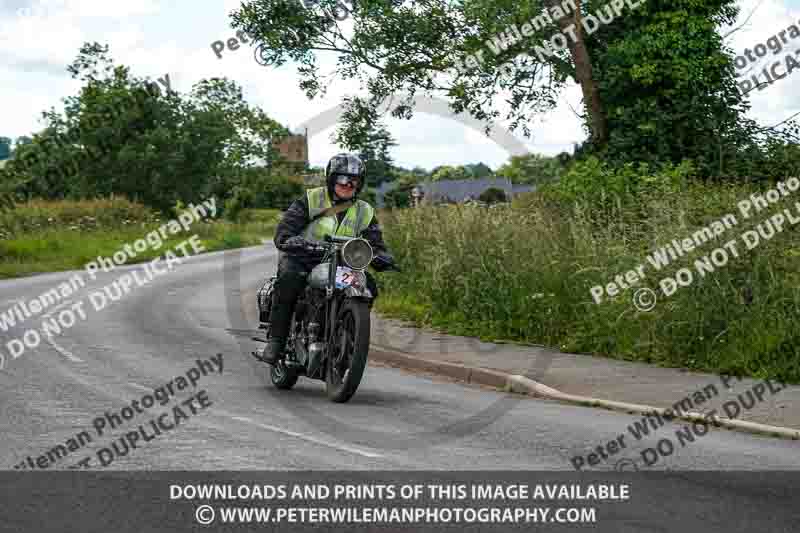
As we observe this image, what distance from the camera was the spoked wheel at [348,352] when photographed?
33.7 feet

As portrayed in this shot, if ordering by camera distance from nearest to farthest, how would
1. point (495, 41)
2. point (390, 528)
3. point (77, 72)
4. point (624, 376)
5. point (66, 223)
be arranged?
1. point (390, 528)
2. point (624, 376)
3. point (495, 41)
4. point (66, 223)
5. point (77, 72)

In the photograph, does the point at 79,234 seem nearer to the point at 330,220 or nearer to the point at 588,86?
the point at 588,86

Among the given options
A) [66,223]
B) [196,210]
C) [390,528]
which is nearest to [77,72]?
[196,210]

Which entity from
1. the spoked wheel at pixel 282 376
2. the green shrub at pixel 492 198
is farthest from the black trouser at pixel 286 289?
the green shrub at pixel 492 198

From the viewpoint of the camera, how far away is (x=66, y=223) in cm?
4959

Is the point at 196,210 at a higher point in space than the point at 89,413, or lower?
higher

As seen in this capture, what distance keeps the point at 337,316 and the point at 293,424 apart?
1358 mm

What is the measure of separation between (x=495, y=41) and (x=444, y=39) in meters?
1.88

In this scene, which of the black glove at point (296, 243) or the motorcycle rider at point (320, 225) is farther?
the motorcycle rider at point (320, 225)

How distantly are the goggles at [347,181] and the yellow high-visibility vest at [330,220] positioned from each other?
268 millimetres

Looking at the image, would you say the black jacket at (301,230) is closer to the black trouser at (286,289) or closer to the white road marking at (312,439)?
the black trouser at (286,289)

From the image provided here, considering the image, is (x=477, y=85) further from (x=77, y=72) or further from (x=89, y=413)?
(x=77, y=72)

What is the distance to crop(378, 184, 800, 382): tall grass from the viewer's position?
13.2m

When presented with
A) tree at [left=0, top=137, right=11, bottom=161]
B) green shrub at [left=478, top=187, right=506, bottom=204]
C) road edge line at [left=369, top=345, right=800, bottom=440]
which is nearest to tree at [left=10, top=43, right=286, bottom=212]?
tree at [left=0, top=137, right=11, bottom=161]
